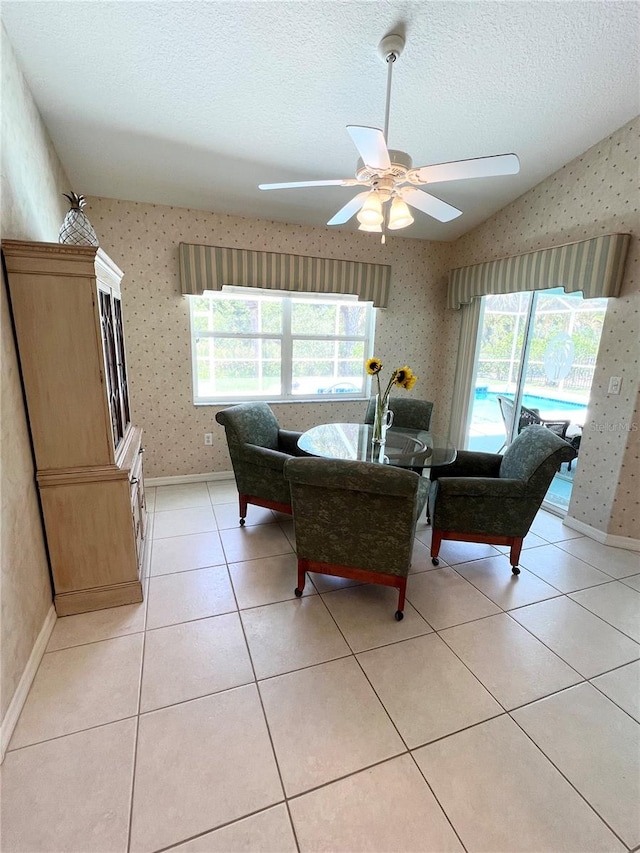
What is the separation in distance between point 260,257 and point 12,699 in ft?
11.2

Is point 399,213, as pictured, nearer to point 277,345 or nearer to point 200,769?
point 277,345

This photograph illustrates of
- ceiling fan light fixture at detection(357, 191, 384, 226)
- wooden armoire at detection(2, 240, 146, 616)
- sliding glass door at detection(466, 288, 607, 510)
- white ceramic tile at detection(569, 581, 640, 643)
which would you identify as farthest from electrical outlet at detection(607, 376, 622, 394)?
wooden armoire at detection(2, 240, 146, 616)

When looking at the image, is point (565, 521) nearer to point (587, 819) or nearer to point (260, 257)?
point (587, 819)

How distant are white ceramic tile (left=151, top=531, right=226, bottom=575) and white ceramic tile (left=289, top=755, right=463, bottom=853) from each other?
1431 millimetres

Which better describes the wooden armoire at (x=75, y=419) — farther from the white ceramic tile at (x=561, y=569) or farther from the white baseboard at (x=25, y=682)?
the white ceramic tile at (x=561, y=569)

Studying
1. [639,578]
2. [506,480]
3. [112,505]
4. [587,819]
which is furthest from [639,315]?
[112,505]

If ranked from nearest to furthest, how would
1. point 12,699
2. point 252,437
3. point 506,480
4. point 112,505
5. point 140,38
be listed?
1. point 12,699
2. point 140,38
3. point 112,505
4. point 506,480
5. point 252,437

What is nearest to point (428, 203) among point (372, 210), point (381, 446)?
point (372, 210)

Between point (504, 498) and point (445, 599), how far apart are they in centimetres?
69

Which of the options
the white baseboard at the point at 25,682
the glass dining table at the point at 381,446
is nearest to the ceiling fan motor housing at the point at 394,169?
the glass dining table at the point at 381,446

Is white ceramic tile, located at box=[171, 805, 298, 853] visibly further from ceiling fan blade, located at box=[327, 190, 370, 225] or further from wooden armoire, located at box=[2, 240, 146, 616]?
ceiling fan blade, located at box=[327, 190, 370, 225]

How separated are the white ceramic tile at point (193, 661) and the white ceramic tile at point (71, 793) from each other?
0.17 m

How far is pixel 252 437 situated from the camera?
2.82 m

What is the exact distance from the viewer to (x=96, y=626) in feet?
6.32
